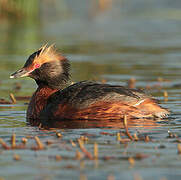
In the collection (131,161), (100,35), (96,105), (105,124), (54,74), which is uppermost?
(100,35)

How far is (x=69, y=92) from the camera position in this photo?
10.6 metres

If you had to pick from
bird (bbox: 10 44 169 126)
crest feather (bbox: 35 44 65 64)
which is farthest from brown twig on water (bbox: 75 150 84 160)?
crest feather (bbox: 35 44 65 64)

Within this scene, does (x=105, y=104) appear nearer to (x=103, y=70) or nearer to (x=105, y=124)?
(x=105, y=124)

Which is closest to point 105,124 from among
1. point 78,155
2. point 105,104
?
point 105,104

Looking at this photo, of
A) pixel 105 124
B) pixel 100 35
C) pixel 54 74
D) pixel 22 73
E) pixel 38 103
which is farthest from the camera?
pixel 100 35

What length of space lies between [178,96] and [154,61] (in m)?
6.60

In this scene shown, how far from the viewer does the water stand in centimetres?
696

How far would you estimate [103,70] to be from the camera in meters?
17.9

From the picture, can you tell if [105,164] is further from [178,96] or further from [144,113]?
[178,96]

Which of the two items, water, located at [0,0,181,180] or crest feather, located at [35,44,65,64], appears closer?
water, located at [0,0,181,180]

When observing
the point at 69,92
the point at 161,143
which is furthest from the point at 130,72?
the point at 161,143

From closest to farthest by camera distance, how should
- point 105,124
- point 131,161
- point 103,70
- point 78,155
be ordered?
1. point 131,161
2. point 78,155
3. point 105,124
4. point 103,70

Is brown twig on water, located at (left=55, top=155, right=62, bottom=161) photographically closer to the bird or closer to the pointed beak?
the bird

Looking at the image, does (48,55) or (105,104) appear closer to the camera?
(105,104)
